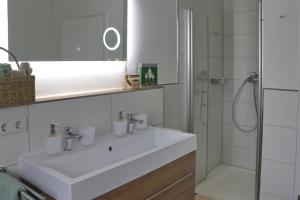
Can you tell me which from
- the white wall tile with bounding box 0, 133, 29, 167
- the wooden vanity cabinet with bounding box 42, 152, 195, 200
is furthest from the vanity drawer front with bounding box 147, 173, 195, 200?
the white wall tile with bounding box 0, 133, 29, 167

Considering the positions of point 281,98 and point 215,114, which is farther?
point 215,114

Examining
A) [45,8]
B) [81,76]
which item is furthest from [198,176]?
[45,8]

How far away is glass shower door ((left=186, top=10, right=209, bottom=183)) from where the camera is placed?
112 inches

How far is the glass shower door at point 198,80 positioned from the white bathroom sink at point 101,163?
3.31ft

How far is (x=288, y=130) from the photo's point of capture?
2.35 m

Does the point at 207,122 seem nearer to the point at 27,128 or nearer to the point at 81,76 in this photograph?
the point at 81,76

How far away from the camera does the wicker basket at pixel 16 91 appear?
1.30m

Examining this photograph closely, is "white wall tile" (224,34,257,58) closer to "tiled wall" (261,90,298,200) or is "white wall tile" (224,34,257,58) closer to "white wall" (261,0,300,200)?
"white wall" (261,0,300,200)

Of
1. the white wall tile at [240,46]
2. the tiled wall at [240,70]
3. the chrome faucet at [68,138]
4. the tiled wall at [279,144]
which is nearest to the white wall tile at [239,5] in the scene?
the tiled wall at [240,70]

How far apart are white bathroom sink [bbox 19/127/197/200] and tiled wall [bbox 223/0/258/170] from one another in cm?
189

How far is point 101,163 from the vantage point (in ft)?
5.56

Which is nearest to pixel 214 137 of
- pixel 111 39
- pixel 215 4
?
pixel 215 4

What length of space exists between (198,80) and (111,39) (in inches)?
50.0

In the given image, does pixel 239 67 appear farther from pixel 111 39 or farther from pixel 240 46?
pixel 111 39
